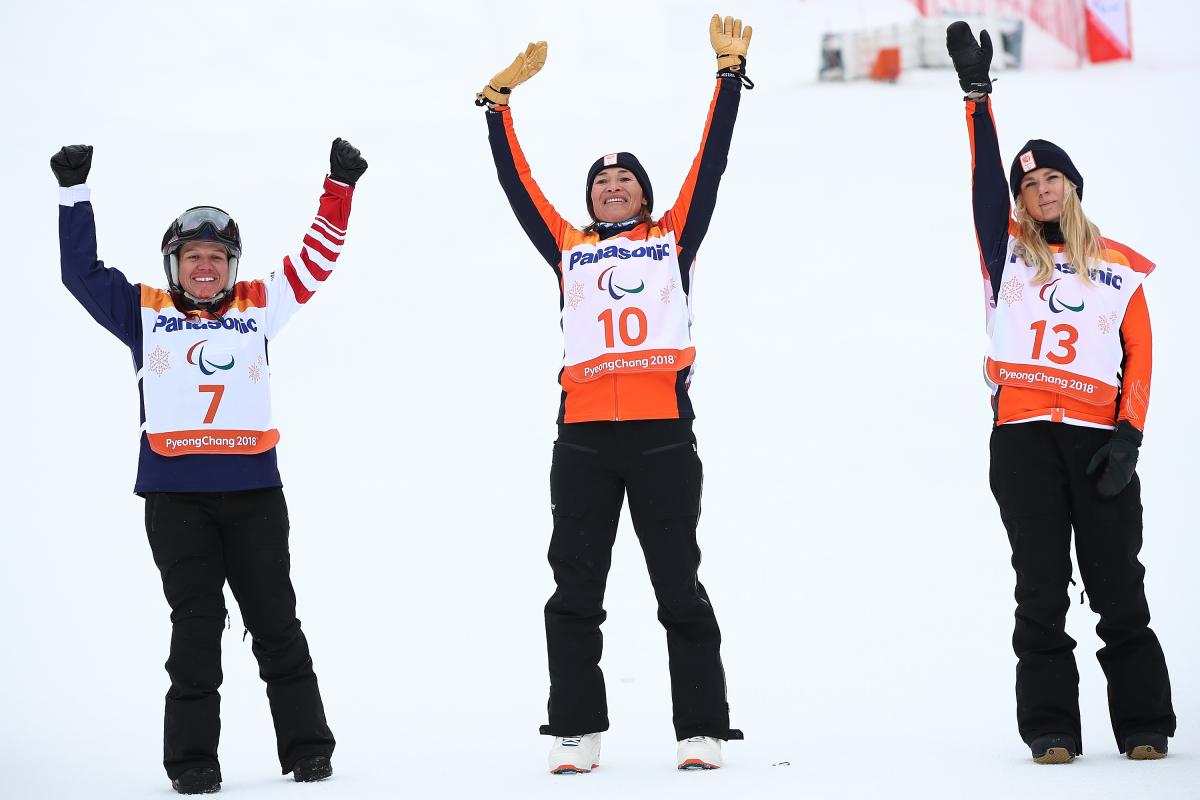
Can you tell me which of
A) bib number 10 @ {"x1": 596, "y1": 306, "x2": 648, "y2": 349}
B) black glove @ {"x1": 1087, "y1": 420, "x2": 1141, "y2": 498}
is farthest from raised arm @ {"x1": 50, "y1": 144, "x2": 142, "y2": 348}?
black glove @ {"x1": 1087, "y1": 420, "x2": 1141, "y2": 498}

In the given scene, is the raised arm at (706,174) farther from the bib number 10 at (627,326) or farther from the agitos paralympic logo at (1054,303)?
the agitos paralympic logo at (1054,303)

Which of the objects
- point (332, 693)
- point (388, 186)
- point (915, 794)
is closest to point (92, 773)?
point (332, 693)

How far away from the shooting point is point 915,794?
3.59m

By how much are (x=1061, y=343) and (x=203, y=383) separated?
251 cm

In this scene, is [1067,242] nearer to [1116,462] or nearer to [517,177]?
[1116,462]

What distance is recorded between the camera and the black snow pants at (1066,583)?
408cm

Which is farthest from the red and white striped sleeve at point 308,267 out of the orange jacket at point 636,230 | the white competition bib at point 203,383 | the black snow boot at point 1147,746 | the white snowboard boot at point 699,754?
the black snow boot at point 1147,746

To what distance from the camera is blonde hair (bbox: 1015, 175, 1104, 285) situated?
4254 millimetres

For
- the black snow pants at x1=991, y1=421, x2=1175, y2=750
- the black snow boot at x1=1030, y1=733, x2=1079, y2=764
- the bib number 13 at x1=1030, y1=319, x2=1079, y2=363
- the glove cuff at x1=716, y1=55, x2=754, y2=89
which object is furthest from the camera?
the glove cuff at x1=716, y1=55, x2=754, y2=89

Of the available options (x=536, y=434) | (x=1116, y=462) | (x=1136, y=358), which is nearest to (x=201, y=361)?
(x=1116, y=462)

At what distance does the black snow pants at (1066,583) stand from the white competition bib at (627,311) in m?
1.06

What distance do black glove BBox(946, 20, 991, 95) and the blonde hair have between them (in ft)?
1.27

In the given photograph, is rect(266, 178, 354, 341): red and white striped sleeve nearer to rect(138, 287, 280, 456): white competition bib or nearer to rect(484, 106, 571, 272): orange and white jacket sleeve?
rect(138, 287, 280, 456): white competition bib

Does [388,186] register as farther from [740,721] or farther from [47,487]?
[740,721]
